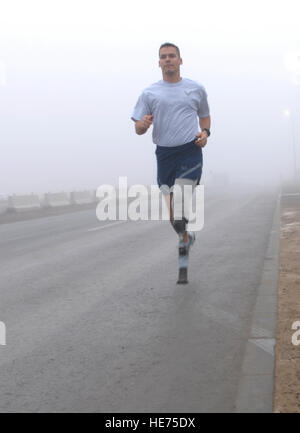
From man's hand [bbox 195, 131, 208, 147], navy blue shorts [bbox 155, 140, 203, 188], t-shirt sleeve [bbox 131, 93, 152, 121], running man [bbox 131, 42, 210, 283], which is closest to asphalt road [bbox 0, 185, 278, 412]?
running man [bbox 131, 42, 210, 283]

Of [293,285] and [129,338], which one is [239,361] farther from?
[293,285]

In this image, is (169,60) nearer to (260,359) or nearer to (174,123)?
(174,123)

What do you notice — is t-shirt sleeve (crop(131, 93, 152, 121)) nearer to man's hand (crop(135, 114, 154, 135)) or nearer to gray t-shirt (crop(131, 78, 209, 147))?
gray t-shirt (crop(131, 78, 209, 147))

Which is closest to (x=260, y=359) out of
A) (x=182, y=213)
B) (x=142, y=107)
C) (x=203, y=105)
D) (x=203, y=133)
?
(x=182, y=213)

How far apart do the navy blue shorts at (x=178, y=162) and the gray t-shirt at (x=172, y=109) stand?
0.06m

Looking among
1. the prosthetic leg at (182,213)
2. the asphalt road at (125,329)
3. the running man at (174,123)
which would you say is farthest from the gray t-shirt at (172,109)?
the asphalt road at (125,329)

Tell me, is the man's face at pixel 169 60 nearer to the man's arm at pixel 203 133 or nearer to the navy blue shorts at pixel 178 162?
the man's arm at pixel 203 133

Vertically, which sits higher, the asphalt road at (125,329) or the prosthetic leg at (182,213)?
the prosthetic leg at (182,213)

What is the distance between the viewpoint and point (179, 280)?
5680 millimetres

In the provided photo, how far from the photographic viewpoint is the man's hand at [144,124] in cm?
504

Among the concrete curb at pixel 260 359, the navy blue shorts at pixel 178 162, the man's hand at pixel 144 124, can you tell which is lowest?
the concrete curb at pixel 260 359

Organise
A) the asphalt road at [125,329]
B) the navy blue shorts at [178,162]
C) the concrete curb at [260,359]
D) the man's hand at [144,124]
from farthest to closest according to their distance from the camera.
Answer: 1. the navy blue shorts at [178,162]
2. the man's hand at [144,124]
3. the asphalt road at [125,329]
4. the concrete curb at [260,359]

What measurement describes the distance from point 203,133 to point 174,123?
30cm

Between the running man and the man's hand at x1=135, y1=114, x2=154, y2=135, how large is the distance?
0.04 m
